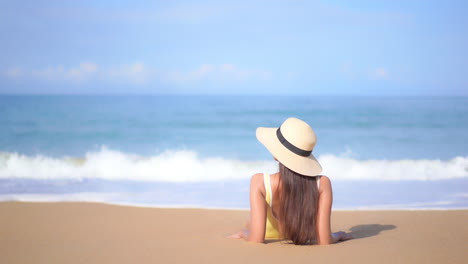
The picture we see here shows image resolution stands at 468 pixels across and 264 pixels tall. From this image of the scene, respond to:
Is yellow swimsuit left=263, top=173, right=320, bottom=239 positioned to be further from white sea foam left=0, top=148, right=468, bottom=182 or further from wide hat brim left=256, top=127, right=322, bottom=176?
white sea foam left=0, top=148, right=468, bottom=182

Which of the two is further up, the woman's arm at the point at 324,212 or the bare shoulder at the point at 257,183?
the bare shoulder at the point at 257,183

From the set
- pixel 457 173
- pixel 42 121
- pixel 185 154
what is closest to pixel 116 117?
pixel 42 121

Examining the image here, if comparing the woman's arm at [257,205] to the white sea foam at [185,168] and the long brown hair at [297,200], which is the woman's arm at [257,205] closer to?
the long brown hair at [297,200]

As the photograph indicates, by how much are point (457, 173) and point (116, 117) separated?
12532 millimetres

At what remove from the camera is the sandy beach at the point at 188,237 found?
3.01 meters

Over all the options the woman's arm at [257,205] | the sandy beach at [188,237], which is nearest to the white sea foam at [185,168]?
the sandy beach at [188,237]

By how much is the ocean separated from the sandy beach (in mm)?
944

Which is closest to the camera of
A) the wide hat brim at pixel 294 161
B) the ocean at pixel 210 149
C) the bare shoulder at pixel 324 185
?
the wide hat brim at pixel 294 161

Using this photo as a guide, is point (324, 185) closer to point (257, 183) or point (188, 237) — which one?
point (257, 183)

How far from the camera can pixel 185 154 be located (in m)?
11.3

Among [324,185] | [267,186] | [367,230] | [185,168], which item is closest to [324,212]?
[324,185]

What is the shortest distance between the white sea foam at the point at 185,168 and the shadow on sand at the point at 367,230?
3976 millimetres

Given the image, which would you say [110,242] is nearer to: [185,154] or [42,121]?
[185,154]

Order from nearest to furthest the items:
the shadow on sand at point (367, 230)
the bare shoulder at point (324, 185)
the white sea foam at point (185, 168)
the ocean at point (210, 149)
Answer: the bare shoulder at point (324, 185) → the shadow on sand at point (367, 230) → the ocean at point (210, 149) → the white sea foam at point (185, 168)
